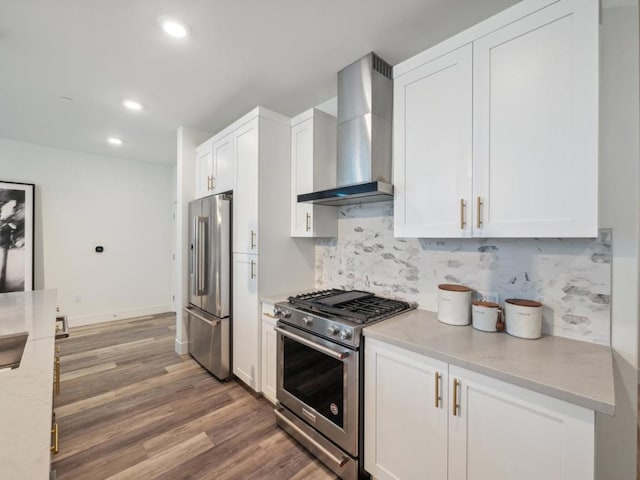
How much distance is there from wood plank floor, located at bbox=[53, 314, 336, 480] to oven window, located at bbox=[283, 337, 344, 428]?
0.35m

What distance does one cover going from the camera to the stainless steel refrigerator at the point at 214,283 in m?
2.64

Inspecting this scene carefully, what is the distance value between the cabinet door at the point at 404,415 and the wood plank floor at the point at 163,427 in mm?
446

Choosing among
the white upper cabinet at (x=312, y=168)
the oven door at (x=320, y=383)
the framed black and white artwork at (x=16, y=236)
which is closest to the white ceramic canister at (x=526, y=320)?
the oven door at (x=320, y=383)

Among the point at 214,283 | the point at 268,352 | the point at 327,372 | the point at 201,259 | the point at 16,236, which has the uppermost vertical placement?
the point at 16,236

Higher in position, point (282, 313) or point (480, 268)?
point (480, 268)

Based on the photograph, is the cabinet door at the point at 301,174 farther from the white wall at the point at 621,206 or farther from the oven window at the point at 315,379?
the white wall at the point at 621,206

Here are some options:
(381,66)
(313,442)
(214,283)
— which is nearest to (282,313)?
(313,442)

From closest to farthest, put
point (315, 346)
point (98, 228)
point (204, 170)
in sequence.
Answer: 1. point (315, 346)
2. point (204, 170)
3. point (98, 228)

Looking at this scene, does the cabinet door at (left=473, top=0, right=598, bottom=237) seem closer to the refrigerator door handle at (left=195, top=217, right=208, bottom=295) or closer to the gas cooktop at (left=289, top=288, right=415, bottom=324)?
the gas cooktop at (left=289, top=288, right=415, bottom=324)

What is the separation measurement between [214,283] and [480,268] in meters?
2.24

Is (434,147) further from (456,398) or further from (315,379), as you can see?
(315,379)

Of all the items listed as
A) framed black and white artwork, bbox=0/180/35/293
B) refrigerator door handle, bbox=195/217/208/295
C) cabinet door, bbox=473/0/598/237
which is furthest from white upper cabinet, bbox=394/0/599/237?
framed black and white artwork, bbox=0/180/35/293

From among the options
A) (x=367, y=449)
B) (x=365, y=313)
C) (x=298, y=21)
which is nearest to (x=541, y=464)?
(x=367, y=449)

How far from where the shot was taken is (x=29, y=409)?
81 centimetres
